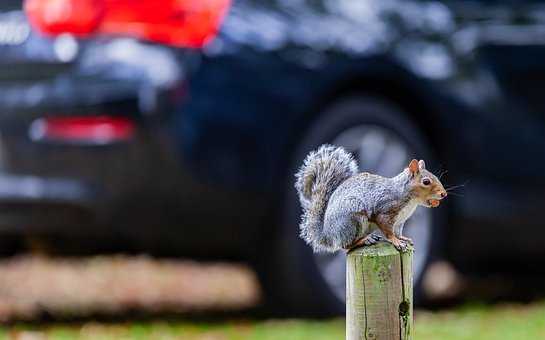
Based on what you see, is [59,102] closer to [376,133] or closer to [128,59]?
[128,59]

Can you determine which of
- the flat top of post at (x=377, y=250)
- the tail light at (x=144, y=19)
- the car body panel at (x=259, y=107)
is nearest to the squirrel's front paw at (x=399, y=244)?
the flat top of post at (x=377, y=250)

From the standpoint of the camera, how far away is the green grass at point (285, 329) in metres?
5.98

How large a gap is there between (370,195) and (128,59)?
7.75 feet

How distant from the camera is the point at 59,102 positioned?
581cm

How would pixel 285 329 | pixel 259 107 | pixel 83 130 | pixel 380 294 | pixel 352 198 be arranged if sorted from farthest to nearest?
pixel 285 329, pixel 259 107, pixel 83 130, pixel 352 198, pixel 380 294

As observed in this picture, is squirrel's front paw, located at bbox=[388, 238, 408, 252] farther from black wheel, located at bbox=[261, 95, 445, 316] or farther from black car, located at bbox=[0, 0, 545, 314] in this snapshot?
black wheel, located at bbox=[261, 95, 445, 316]

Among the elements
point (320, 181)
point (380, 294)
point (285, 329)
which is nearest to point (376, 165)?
point (285, 329)

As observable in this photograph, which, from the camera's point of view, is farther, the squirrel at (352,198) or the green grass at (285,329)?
the green grass at (285,329)

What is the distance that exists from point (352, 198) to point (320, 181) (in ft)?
0.36

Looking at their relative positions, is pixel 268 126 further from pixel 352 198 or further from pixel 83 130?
pixel 352 198

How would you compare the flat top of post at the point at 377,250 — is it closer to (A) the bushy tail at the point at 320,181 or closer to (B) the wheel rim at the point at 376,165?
(A) the bushy tail at the point at 320,181

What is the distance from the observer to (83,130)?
5.78 meters

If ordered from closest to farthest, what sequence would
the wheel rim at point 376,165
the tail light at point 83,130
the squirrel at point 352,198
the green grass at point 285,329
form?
the squirrel at point 352,198 < the tail light at point 83,130 < the green grass at point 285,329 < the wheel rim at point 376,165

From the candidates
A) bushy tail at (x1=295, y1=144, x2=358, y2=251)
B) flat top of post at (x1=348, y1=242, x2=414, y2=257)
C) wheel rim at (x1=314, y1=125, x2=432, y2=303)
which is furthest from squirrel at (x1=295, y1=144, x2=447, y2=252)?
wheel rim at (x1=314, y1=125, x2=432, y2=303)
